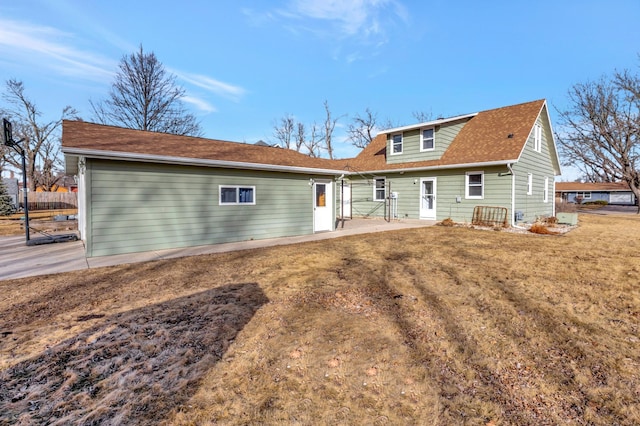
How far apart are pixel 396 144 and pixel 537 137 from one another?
6.61 meters

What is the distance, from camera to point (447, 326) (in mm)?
3350

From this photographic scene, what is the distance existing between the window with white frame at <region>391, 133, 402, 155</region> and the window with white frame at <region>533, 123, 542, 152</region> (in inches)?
242

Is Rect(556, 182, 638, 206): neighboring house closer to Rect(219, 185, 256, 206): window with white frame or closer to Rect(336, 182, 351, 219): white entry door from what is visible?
Rect(336, 182, 351, 219): white entry door

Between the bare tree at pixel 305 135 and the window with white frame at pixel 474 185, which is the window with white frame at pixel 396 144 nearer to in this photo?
the window with white frame at pixel 474 185

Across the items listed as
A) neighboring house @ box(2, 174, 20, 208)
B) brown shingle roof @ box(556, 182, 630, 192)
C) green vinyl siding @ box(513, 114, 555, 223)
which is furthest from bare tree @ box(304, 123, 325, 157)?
brown shingle roof @ box(556, 182, 630, 192)

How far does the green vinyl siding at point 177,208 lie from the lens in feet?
23.6

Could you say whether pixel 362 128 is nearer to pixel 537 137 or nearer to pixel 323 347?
pixel 537 137

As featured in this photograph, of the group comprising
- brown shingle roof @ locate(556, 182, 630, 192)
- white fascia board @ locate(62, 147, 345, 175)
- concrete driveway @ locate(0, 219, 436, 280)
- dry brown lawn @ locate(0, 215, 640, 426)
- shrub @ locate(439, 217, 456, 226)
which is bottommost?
dry brown lawn @ locate(0, 215, 640, 426)

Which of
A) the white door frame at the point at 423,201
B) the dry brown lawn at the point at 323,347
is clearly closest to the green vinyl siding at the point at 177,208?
the dry brown lawn at the point at 323,347

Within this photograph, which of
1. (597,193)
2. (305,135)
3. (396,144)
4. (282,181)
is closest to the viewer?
(282,181)

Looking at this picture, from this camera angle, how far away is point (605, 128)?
2205 centimetres

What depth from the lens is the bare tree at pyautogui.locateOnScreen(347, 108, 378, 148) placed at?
113 feet

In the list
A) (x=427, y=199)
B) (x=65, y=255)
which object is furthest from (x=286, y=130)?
(x=65, y=255)

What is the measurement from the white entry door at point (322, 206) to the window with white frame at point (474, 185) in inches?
257
